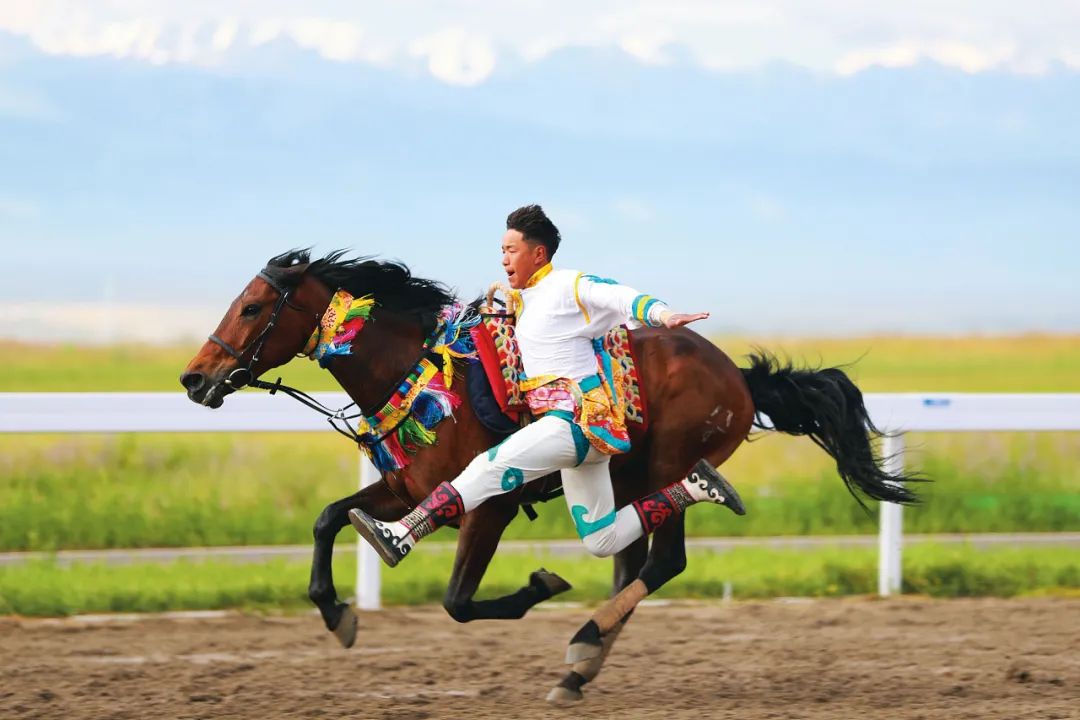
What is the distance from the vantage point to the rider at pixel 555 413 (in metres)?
5.07

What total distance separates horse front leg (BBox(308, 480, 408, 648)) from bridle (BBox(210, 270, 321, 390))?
1.74 ft

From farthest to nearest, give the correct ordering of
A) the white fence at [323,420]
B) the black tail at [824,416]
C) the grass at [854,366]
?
the grass at [854,366] → the white fence at [323,420] → the black tail at [824,416]

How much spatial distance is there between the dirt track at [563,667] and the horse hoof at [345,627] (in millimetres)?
249

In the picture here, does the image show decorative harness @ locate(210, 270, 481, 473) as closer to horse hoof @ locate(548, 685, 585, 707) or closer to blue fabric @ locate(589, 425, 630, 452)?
blue fabric @ locate(589, 425, 630, 452)

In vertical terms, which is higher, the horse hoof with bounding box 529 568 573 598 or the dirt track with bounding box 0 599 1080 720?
the horse hoof with bounding box 529 568 573 598

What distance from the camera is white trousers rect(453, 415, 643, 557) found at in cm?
511

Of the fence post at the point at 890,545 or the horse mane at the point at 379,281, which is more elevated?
the horse mane at the point at 379,281

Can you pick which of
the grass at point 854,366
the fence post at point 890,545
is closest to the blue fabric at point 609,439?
the fence post at point 890,545

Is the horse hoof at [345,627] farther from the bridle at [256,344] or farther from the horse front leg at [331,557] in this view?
the bridle at [256,344]

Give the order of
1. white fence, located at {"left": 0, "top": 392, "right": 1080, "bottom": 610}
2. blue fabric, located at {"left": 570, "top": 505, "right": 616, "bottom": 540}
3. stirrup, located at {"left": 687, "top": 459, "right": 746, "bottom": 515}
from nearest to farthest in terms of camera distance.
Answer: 1. blue fabric, located at {"left": 570, "top": 505, "right": 616, "bottom": 540}
2. stirrup, located at {"left": 687, "top": 459, "right": 746, "bottom": 515}
3. white fence, located at {"left": 0, "top": 392, "right": 1080, "bottom": 610}

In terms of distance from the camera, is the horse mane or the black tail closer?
the horse mane

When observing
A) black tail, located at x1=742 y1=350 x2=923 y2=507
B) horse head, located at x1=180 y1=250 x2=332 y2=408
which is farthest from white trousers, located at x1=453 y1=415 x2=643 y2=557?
black tail, located at x1=742 y1=350 x2=923 y2=507

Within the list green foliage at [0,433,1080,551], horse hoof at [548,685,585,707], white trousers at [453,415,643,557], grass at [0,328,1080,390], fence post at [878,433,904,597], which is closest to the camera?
white trousers at [453,415,643,557]

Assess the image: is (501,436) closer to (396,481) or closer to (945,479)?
(396,481)
